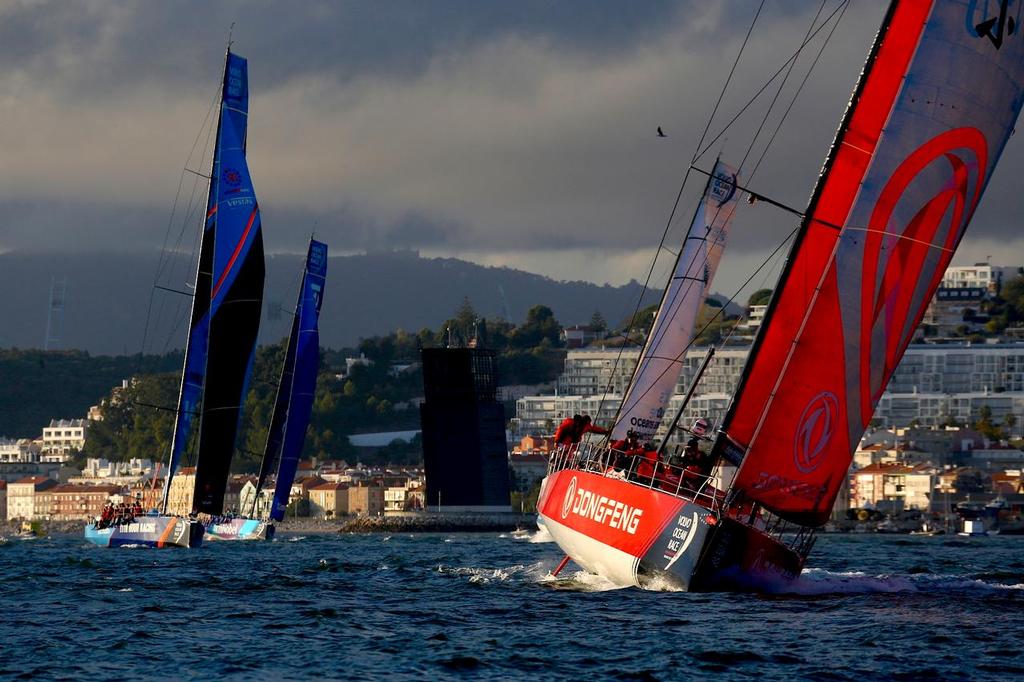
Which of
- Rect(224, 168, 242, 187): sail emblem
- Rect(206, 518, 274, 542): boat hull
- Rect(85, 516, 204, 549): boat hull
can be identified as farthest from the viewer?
Rect(206, 518, 274, 542): boat hull

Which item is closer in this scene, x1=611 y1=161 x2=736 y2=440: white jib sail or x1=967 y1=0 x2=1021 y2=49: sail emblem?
x1=967 y1=0 x2=1021 y2=49: sail emblem

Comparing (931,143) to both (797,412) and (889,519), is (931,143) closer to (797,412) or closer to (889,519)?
(797,412)

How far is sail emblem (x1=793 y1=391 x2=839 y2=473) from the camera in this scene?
1033 inches

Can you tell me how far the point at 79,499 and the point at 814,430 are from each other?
482ft

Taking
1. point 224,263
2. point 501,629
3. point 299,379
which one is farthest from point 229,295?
point 501,629

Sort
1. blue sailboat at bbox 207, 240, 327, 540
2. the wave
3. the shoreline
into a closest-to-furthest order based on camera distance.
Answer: the wave < blue sailboat at bbox 207, 240, 327, 540 < the shoreline

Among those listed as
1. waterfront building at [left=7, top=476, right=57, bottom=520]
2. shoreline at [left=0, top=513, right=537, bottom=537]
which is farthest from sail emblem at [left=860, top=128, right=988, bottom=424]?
waterfront building at [left=7, top=476, right=57, bottom=520]

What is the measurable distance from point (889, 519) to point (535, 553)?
74.0m

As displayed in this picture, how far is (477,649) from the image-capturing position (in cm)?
2272

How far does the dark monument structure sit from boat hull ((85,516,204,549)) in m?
57.4

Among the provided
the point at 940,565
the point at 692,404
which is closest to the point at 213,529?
the point at 940,565

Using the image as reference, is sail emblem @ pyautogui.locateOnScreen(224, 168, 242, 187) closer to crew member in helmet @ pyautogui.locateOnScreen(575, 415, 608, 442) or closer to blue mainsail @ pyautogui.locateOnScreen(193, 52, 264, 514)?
blue mainsail @ pyautogui.locateOnScreen(193, 52, 264, 514)

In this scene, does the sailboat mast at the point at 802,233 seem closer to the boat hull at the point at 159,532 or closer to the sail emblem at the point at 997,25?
Result: the sail emblem at the point at 997,25

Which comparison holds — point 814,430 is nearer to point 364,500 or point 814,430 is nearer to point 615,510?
point 615,510
